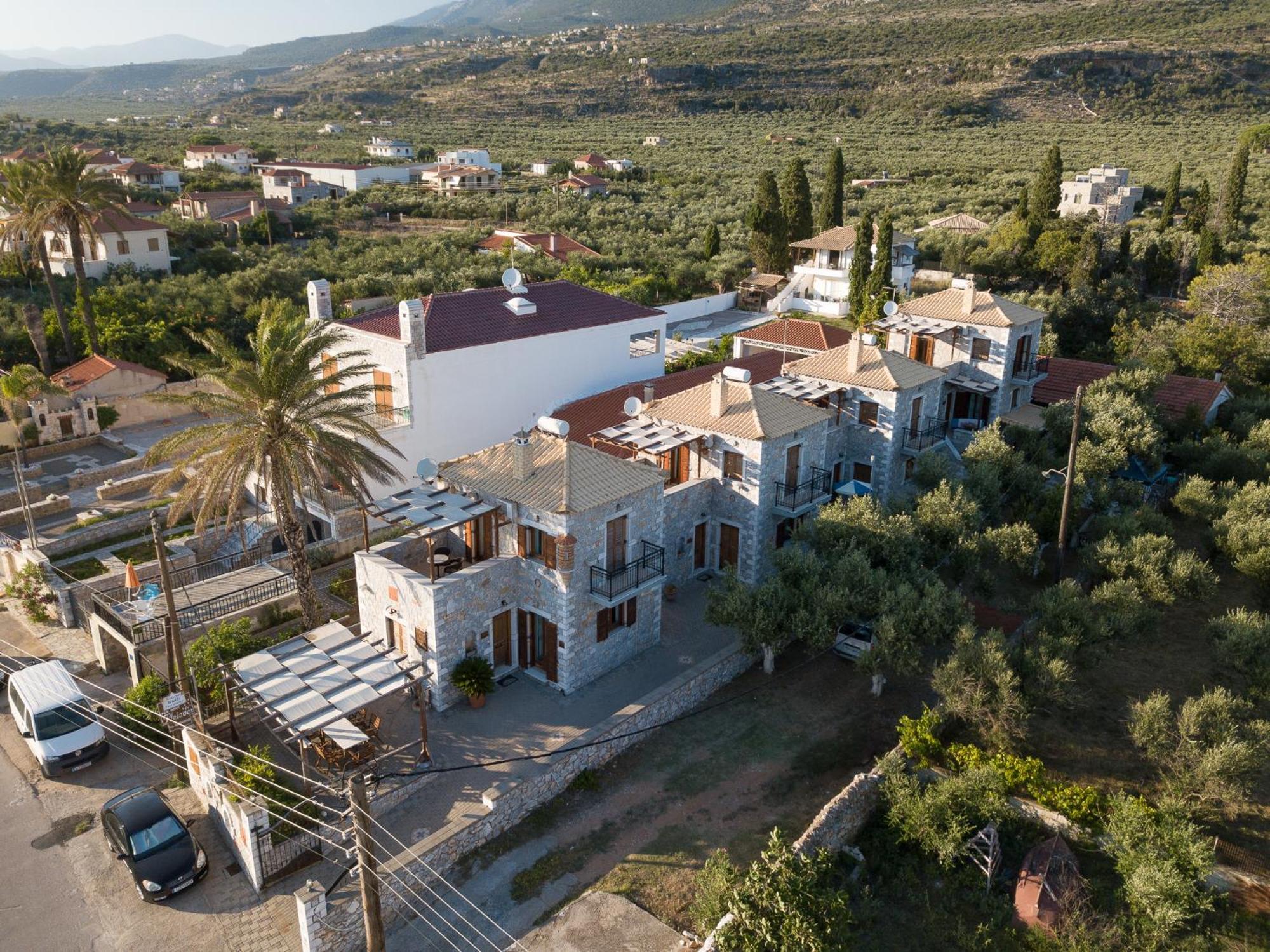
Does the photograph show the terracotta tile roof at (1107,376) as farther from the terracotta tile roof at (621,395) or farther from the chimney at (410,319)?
the chimney at (410,319)

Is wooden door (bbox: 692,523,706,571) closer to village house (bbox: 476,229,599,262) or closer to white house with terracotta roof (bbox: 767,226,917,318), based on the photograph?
white house with terracotta roof (bbox: 767,226,917,318)

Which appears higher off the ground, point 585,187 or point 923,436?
point 585,187

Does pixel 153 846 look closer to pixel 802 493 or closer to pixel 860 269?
pixel 802 493

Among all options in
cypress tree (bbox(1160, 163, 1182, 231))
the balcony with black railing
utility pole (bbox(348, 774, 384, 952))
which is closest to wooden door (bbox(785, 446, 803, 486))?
the balcony with black railing

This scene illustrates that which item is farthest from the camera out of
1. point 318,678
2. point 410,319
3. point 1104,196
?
point 1104,196

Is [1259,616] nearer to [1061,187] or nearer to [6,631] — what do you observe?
[6,631]

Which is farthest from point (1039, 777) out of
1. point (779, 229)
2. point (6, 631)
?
point (779, 229)

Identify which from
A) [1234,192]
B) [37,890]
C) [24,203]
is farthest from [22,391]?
[1234,192]
